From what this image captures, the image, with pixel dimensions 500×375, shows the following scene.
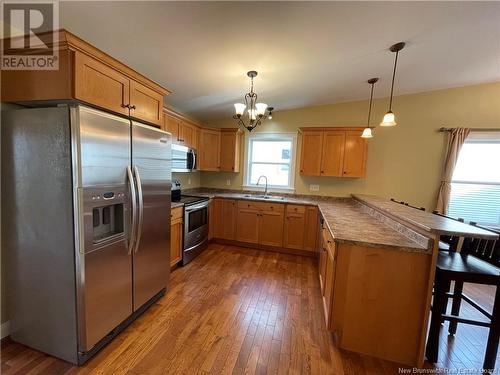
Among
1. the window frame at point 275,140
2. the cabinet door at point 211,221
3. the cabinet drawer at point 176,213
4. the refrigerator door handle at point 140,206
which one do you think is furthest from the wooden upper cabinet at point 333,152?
the refrigerator door handle at point 140,206

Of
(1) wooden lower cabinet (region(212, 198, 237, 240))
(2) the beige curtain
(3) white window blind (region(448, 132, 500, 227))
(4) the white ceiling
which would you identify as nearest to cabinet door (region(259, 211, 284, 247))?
(1) wooden lower cabinet (region(212, 198, 237, 240))

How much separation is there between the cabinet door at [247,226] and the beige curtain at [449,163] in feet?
10.0

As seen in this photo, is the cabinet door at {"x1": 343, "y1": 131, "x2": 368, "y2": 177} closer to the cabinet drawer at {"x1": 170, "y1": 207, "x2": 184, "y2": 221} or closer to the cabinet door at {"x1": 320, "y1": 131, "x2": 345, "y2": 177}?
the cabinet door at {"x1": 320, "y1": 131, "x2": 345, "y2": 177}

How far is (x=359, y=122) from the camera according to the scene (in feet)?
13.1

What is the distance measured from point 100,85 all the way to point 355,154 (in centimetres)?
357

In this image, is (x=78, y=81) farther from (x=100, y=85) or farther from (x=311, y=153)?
(x=311, y=153)

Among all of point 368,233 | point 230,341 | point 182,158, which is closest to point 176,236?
point 182,158

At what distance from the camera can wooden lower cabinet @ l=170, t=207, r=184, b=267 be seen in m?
2.88

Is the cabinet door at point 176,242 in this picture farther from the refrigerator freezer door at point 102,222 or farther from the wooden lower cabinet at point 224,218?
the wooden lower cabinet at point 224,218

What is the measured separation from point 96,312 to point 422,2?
10.8 ft

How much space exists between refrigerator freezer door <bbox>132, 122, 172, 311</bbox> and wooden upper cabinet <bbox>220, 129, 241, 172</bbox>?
2.16 meters

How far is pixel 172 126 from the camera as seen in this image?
324 centimetres

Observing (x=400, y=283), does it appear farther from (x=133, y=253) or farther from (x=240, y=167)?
(x=240, y=167)

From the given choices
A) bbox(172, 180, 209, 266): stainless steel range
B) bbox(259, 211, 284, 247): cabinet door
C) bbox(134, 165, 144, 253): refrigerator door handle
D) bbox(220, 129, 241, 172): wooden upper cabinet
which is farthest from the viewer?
bbox(220, 129, 241, 172): wooden upper cabinet
